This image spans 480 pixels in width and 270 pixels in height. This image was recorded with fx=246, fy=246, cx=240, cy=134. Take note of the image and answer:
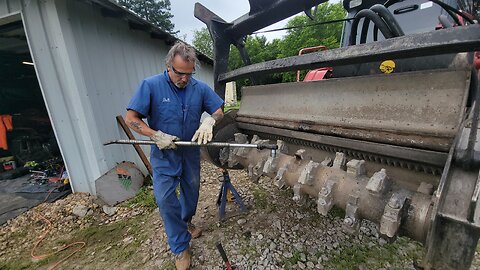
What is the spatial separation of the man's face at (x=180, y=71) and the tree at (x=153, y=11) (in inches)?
1450

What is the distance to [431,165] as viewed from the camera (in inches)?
47.5

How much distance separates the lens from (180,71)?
2072 mm

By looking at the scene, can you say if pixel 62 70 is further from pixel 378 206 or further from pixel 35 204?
pixel 378 206

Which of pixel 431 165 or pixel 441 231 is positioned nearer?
pixel 441 231

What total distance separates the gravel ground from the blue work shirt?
0.91 meters

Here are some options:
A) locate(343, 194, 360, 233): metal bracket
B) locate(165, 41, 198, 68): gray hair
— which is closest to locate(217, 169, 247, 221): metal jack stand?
locate(165, 41, 198, 68): gray hair

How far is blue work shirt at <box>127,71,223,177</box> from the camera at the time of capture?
2113 millimetres

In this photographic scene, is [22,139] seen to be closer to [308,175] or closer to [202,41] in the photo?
[308,175]

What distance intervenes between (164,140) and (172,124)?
0.68 feet

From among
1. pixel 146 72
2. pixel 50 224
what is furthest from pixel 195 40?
pixel 50 224

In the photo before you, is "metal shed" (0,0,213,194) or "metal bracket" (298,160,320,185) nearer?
"metal bracket" (298,160,320,185)

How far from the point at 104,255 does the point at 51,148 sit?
4.56m

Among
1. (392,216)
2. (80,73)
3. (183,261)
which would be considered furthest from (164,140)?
(80,73)

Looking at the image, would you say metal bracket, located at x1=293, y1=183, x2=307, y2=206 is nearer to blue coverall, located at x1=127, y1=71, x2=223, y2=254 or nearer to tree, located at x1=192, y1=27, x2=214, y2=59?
blue coverall, located at x1=127, y1=71, x2=223, y2=254
